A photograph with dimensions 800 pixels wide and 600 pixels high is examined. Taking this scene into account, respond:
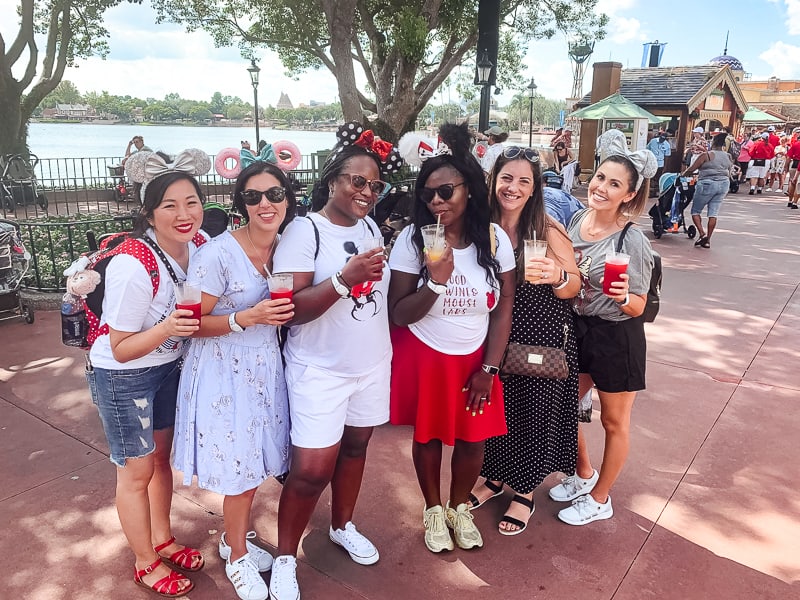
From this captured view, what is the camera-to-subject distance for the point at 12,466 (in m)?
3.45

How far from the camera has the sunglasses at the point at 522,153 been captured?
2654 millimetres

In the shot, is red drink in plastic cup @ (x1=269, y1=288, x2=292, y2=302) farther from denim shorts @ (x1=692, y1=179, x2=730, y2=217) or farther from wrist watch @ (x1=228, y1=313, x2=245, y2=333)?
denim shorts @ (x1=692, y1=179, x2=730, y2=217)

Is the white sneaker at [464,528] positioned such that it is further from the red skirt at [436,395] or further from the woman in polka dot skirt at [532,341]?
the red skirt at [436,395]

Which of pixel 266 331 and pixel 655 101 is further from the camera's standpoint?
pixel 655 101

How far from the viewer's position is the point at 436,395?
2607 millimetres

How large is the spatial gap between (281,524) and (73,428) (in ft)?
7.37

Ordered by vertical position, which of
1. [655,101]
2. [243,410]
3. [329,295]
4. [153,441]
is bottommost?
[153,441]

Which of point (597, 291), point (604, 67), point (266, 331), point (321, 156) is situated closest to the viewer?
point (266, 331)

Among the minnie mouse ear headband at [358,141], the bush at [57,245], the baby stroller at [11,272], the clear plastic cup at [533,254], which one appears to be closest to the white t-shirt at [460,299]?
the clear plastic cup at [533,254]

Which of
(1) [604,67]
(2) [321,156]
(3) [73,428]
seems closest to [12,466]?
(3) [73,428]

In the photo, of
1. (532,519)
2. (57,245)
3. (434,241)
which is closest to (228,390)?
(434,241)

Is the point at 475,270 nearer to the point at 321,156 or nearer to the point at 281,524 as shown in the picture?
the point at 281,524

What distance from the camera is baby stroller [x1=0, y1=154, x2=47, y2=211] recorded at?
12359 millimetres

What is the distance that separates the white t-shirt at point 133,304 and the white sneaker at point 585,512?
216cm
